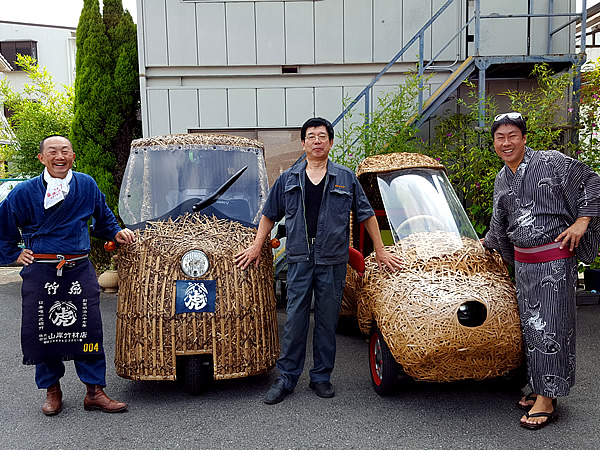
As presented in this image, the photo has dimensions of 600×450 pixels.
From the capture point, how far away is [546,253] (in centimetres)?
337

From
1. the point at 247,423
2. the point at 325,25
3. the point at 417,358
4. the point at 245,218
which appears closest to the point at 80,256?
the point at 245,218

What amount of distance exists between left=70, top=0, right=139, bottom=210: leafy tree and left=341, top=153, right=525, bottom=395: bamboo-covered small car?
5.20 metres

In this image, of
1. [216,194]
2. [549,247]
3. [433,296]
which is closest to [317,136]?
[216,194]

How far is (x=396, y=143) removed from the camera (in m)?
6.59

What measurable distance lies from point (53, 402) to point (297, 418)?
5.78ft

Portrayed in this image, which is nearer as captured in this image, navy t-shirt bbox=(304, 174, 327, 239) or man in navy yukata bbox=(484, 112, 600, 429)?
man in navy yukata bbox=(484, 112, 600, 429)

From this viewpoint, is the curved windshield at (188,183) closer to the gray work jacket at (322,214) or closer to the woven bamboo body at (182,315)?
the woven bamboo body at (182,315)

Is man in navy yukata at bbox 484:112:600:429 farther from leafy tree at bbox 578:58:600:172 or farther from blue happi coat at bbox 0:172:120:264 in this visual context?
leafy tree at bbox 578:58:600:172

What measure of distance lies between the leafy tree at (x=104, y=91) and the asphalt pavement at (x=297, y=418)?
447 centimetres

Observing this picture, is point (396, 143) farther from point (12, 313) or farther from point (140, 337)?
point (12, 313)

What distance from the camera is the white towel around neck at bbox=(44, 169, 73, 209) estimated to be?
3562 mm

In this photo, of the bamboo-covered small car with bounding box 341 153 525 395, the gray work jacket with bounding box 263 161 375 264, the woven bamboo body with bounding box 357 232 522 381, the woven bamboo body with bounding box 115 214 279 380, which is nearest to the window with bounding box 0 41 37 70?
the woven bamboo body with bounding box 115 214 279 380

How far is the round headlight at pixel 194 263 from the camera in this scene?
3760 millimetres

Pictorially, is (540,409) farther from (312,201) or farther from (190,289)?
(190,289)
